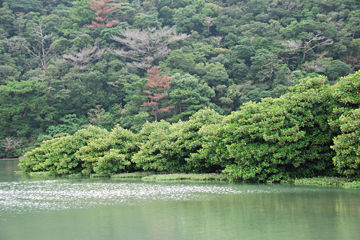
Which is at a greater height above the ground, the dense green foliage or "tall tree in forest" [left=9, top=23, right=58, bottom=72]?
"tall tree in forest" [left=9, top=23, right=58, bottom=72]

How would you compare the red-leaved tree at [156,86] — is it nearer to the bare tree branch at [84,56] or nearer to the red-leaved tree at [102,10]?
the bare tree branch at [84,56]

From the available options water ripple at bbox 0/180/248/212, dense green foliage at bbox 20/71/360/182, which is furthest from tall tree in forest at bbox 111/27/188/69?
water ripple at bbox 0/180/248/212

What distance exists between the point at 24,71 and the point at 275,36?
3196 centimetres

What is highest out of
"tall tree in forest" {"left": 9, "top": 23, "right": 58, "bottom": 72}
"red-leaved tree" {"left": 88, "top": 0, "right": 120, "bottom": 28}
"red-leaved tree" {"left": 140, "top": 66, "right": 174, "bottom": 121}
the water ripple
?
"red-leaved tree" {"left": 88, "top": 0, "right": 120, "bottom": 28}

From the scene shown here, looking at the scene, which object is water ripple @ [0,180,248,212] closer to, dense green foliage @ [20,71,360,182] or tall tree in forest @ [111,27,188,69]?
dense green foliage @ [20,71,360,182]

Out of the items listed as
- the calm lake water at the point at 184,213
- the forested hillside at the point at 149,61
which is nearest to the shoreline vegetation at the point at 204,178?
the calm lake water at the point at 184,213

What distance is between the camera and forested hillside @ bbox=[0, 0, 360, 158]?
36.1 m

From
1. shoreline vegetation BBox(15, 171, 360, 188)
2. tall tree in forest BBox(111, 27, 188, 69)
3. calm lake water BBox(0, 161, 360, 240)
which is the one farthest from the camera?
tall tree in forest BBox(111, 27, 188, 69)

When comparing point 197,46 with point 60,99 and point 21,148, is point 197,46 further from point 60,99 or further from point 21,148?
point 21,148

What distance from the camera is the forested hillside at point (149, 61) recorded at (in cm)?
3606

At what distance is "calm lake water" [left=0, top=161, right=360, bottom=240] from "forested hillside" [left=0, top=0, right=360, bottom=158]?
20.2 metres

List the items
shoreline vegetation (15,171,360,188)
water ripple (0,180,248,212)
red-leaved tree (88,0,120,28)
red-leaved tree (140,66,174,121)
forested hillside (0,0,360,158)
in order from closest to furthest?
water ripple (0,180,248,212) < shoreline vegetation (15,171,360,188) < red-leaved tree (140,66,174,121) < forested hillside (0,0,360,158) < red-leaved tree (88,0,120,28)

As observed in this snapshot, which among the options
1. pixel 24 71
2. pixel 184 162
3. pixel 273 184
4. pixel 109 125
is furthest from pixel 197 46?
pixel 273 184

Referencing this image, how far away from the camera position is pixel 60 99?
1531 inches
